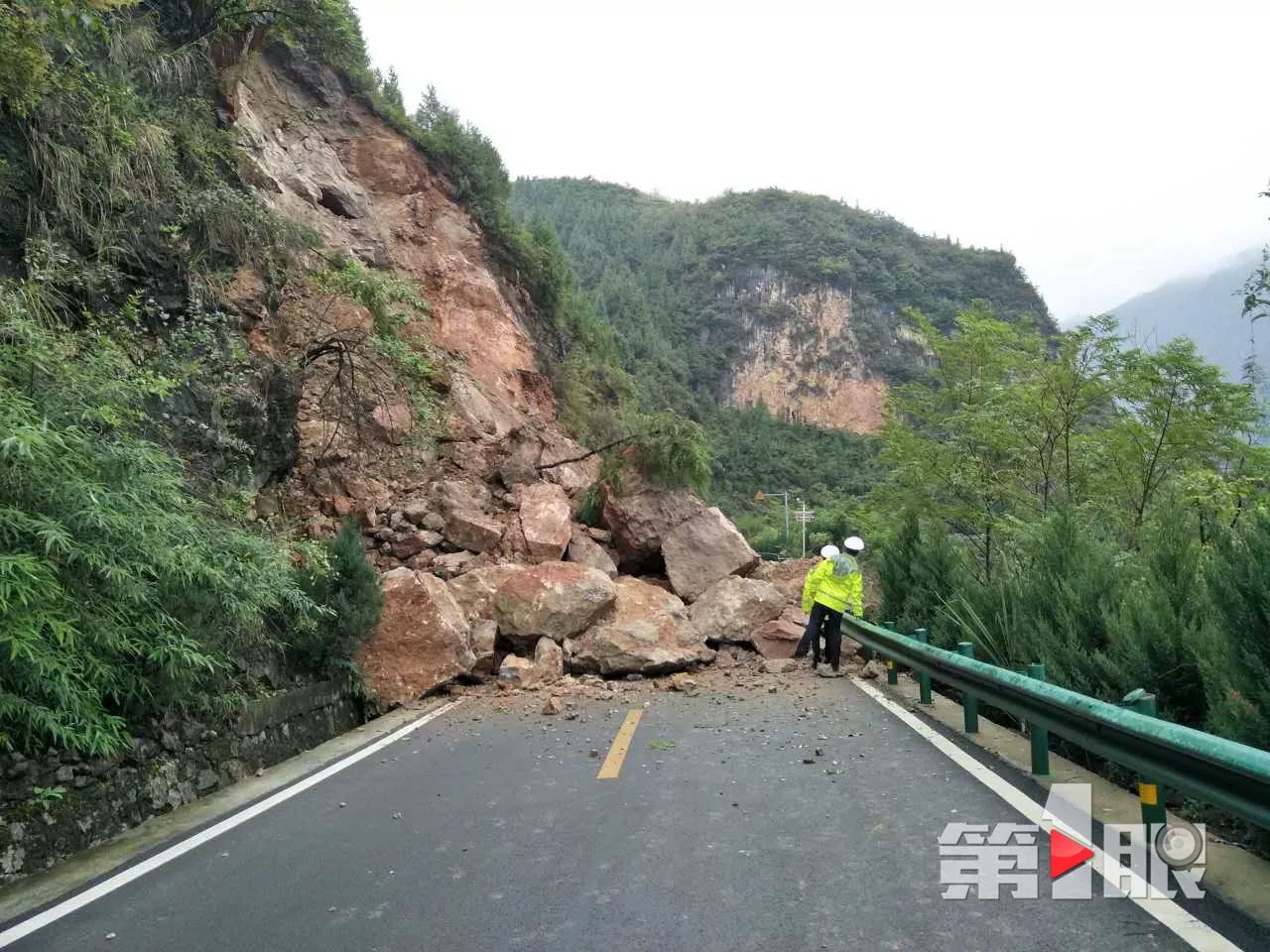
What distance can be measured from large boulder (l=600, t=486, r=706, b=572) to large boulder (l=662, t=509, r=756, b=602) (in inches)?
9.1

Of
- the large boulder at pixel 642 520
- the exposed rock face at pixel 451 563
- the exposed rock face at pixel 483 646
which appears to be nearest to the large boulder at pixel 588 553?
the large boulder at pixel 642 520

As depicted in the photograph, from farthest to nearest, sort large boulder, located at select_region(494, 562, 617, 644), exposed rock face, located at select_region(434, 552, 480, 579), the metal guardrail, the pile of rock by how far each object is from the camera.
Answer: exposed rock face, located at select_region(434, 552, 480, 579) → large boulder, located at select_region(494, 562, 617, 644) → the pile of rock → the metal guardrail

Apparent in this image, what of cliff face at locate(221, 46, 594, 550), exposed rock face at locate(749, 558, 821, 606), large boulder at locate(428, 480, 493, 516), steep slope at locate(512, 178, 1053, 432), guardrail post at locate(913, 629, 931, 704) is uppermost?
steep slope at locate(512, 178, 1053, 432)

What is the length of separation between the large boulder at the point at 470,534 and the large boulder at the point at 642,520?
256 cm

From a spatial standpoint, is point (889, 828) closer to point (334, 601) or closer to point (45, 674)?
point (45, 674)

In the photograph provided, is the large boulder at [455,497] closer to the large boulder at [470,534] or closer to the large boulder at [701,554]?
the large boulder at [470,534]

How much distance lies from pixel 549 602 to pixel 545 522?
3.17 metres

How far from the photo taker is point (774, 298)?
4806 inches

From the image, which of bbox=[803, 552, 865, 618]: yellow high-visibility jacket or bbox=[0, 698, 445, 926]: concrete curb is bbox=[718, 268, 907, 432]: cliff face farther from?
bbox=[0, 698, 445, 926]: concrete curb

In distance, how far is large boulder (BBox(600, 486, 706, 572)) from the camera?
16266 millimetres

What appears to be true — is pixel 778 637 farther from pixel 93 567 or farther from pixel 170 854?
pixel 93 567

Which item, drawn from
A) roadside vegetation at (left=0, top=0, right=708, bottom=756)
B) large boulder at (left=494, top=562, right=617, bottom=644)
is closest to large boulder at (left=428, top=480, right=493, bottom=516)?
roadside vegetation at (left=0, top=0, right=708, bottom=756)

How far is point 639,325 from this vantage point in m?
105

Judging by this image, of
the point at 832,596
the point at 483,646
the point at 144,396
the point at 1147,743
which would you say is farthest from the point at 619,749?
→ the point at 144,396
